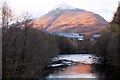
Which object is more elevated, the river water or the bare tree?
the bare tree

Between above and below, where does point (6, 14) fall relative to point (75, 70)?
above

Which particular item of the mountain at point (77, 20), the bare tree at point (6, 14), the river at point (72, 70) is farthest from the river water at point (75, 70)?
the bare tree at point (6, 14)

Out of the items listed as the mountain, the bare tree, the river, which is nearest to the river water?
the river

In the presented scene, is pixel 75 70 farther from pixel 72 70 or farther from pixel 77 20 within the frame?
pixel 77 20

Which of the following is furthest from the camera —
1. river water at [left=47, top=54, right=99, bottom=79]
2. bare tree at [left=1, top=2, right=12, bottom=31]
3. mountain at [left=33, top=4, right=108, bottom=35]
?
mountain at [left=33, top=4, right=108, bottom=35]

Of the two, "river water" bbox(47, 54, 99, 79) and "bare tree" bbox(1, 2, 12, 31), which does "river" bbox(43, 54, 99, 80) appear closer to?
"river water" bbox(47, 54, 99, 79)

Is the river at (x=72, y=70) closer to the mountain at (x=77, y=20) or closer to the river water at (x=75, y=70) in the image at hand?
the river water at (x=75, y=70)

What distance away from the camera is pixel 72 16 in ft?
70.7

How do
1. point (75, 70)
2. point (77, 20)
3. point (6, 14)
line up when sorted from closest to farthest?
point (6, 14), point (75, 70), point (77, 20)

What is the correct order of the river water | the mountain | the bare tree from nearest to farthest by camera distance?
the bare tree
the river water
the mountain

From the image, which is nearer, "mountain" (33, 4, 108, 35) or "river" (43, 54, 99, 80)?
"river" (43, 54, 99, 80)

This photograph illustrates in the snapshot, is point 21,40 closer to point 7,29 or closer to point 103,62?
point 7,29

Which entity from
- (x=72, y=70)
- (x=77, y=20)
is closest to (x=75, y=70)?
(x=72, y=70)

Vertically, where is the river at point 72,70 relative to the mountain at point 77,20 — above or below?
below
